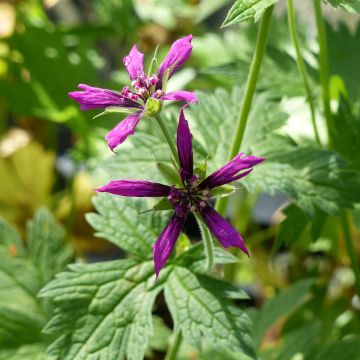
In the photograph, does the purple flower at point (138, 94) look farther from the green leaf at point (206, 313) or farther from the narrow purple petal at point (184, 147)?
the green leaf at point (206, 313)

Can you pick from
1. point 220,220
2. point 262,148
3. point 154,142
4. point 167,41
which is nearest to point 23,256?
point 154,142

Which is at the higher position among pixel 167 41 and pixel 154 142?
pixel 167 41

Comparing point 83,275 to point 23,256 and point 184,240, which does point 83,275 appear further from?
point 23,256

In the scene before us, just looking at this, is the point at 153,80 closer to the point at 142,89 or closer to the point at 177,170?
the point at 142,89

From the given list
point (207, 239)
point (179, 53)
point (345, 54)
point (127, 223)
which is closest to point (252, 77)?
point (179, 53)

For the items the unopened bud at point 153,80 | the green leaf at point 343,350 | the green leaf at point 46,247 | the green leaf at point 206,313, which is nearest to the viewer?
the unopened bud at point 153,80

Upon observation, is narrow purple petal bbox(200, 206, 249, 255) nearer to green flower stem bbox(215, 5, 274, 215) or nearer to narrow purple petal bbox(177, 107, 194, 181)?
narrow purple petal bbox(177, 107, 194, 181)

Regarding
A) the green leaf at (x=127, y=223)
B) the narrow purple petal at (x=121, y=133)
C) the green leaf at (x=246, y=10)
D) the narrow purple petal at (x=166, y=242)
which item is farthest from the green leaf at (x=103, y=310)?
the green leaf at (x=246, y=10)
